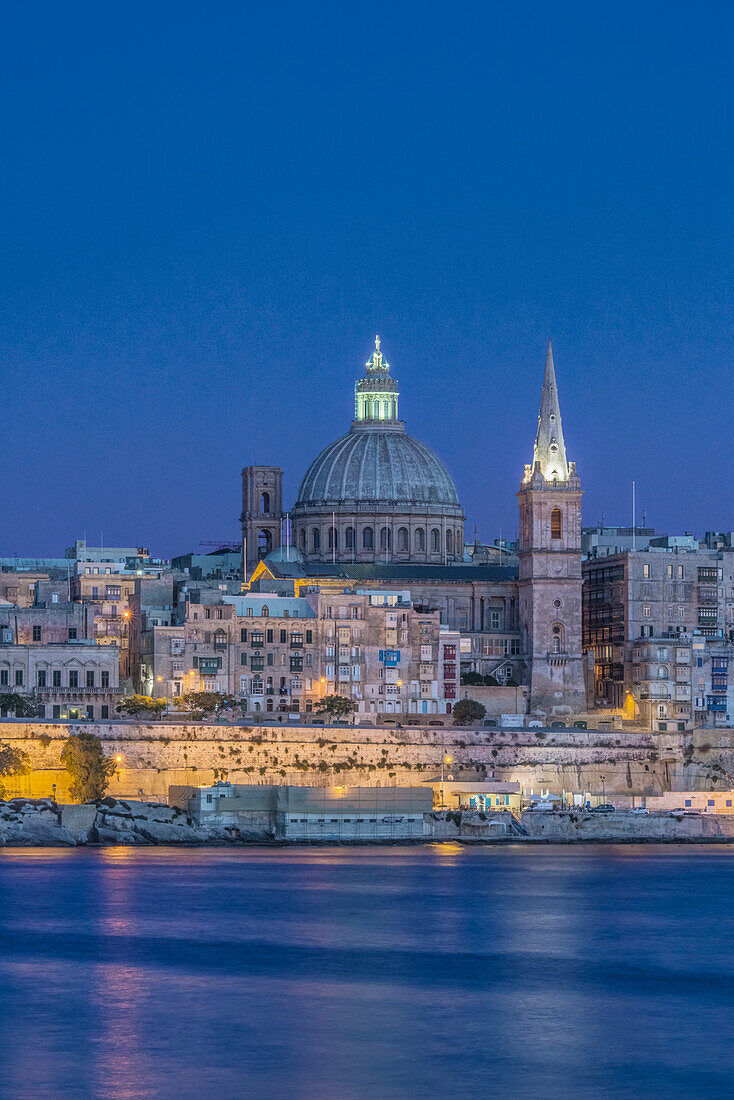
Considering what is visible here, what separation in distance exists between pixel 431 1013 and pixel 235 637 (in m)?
40.7

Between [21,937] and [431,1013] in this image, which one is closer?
[431,1013]

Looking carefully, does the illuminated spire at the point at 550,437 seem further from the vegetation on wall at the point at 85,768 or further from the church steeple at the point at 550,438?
the vegetation on wall at the point at 85,768

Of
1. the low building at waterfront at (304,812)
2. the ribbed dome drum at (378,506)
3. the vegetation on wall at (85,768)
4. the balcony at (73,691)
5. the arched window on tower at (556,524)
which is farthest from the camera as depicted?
the ribbed dome drum at (378,506)

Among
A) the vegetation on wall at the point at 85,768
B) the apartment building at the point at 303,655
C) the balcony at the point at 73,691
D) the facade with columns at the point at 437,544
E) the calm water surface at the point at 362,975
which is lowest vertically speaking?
the calm water surface at the point at 362,975

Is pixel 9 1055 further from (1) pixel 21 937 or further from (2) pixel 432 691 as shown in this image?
(2) pixel 432 691

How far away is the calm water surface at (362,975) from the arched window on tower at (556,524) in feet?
82.6

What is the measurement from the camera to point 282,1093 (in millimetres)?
28609

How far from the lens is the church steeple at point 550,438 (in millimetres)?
84438

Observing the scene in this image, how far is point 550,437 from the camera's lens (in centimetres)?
8469

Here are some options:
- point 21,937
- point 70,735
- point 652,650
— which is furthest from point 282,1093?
point 652,650

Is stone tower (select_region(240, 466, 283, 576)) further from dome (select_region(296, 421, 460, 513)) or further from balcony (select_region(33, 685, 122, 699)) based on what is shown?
balcony (select_region(33, 685, 122, 699))

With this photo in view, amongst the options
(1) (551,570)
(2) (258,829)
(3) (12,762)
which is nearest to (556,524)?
(1) (551,570)

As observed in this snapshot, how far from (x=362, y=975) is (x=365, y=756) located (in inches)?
1266

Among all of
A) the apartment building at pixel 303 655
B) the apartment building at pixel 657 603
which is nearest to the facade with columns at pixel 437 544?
the apartment building at pixel 657 603
